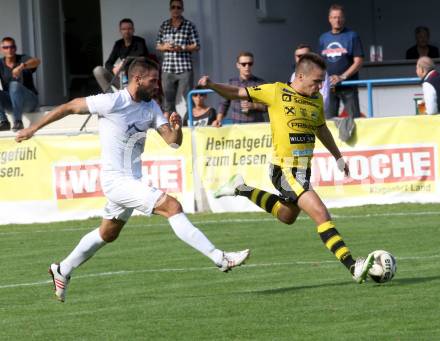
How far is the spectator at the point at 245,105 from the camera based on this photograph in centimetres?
1928

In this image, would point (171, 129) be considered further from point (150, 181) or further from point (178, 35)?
point (178, 35)

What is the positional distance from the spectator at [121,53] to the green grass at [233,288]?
15.5ft

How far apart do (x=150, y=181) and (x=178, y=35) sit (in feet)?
10.6

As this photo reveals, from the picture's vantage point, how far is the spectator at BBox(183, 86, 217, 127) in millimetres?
20248

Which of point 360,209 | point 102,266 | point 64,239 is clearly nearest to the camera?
point 102,266

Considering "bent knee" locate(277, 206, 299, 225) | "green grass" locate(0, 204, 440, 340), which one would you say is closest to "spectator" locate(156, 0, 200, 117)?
"green grass" locate(0, 204, 440, 340)

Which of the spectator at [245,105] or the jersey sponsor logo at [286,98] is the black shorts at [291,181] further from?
the spectator at [245,105]

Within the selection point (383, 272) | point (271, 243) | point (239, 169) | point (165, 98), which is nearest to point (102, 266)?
point (271, 243)

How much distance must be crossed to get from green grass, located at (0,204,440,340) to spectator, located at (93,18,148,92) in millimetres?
4720

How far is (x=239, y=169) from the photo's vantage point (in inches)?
734

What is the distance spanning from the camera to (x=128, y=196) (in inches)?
426

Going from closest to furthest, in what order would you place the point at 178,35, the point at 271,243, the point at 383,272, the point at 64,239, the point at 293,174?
the point at 383,272, the point at 293,174, the point at 271,243, the point at 64,239, the point at 178,35

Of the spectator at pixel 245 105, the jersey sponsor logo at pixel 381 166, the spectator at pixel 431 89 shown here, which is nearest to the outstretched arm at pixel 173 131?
the jersey sponsor logo at pixel 381 166

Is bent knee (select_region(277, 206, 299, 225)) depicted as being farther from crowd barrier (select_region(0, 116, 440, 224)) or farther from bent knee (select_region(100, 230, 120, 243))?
crowd barrier (select_region(0, 116, 440, 224))
